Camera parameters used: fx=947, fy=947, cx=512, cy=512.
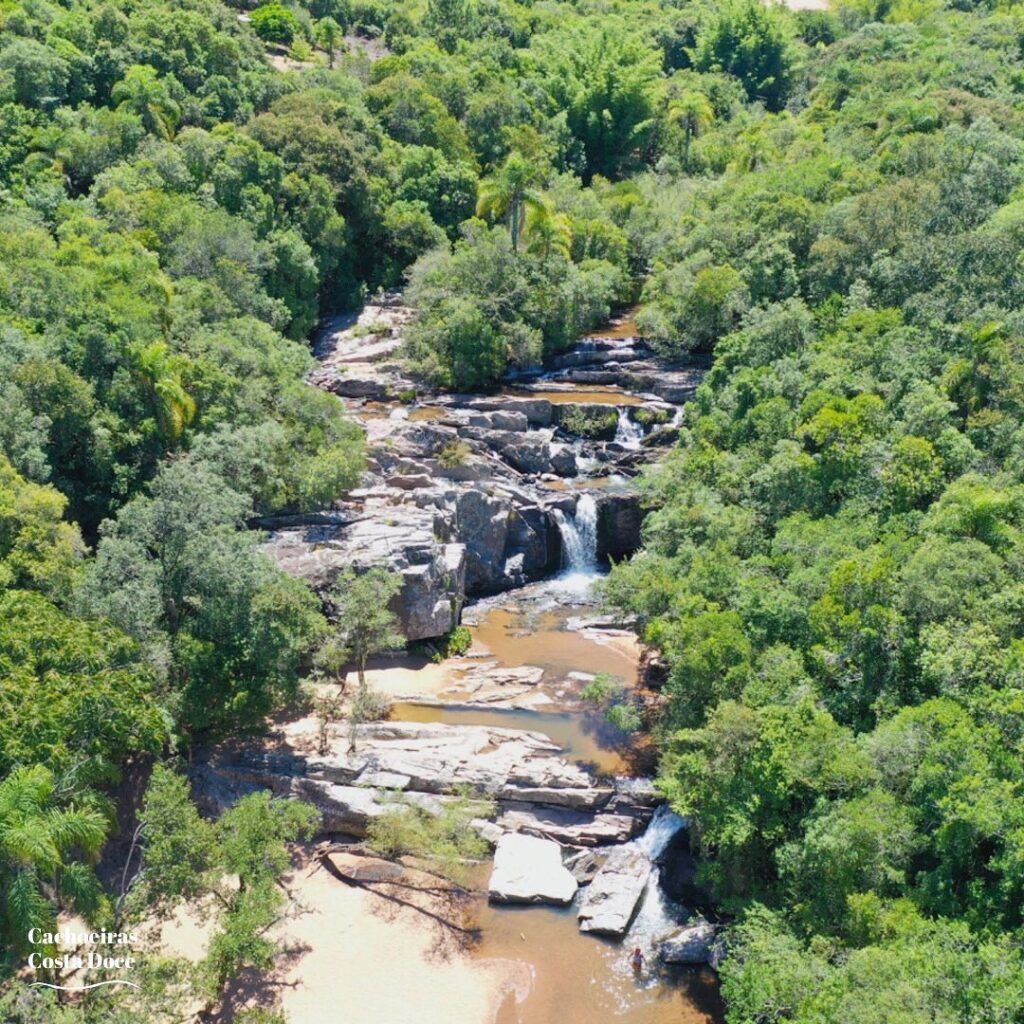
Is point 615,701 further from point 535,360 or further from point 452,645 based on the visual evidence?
point 535,360

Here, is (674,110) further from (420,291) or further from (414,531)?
(414,531)

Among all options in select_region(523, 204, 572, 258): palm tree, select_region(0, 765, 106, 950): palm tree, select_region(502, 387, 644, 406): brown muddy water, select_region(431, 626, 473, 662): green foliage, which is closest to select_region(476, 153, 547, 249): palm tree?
select_region(523, 204, 572, 258): palm tree

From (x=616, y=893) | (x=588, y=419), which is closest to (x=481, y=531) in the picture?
(x=588, y=419)

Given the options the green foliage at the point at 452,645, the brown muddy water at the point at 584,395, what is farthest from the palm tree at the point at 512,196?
the green foliage at the point at 452,645

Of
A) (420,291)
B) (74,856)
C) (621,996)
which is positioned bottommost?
(621,996)

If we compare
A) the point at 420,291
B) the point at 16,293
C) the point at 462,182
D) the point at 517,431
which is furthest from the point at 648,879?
the point at 462,182

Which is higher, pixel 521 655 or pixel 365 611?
pixel 365 611
